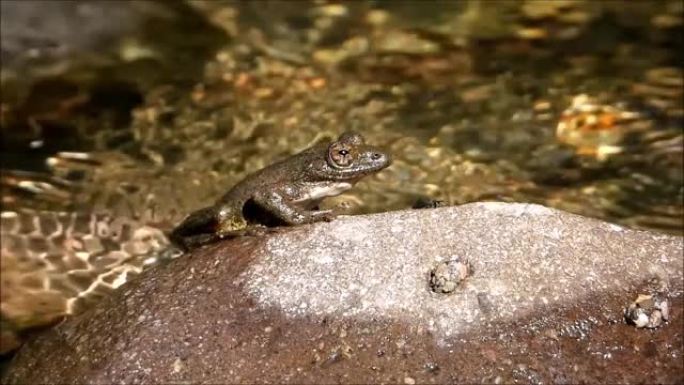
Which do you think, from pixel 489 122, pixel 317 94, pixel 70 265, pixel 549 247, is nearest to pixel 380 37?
pixel 317 94

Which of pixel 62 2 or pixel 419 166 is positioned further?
pixel 62 2

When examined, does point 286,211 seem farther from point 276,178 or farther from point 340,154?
point 340,154

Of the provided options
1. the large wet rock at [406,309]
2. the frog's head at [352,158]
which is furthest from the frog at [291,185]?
the large wet rock at [406,309]

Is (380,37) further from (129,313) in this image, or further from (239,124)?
(129,313)

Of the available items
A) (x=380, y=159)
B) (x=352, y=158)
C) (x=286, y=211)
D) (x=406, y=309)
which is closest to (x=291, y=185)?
(x=286, y=211)

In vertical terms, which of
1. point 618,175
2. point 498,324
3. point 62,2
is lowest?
point 618,175

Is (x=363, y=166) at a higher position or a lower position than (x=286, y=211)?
higher

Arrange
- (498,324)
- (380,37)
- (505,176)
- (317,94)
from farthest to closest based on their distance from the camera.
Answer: (380,37)
(317,94)
(505,176)
(498,324)
